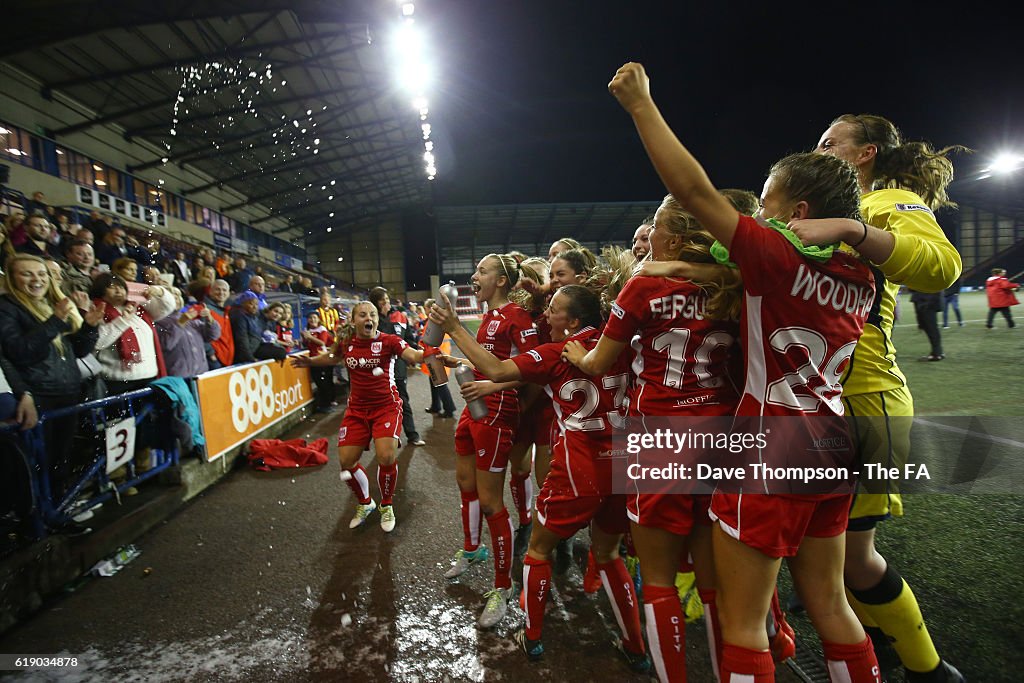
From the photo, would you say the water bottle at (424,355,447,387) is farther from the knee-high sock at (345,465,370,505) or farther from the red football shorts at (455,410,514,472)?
the knee-high sock at (345,465,370,505)

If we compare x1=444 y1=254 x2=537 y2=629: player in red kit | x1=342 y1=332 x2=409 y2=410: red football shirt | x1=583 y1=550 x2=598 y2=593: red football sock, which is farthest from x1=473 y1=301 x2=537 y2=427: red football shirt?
x1=342 y1=332 x2=409 y2=410: red football shirt

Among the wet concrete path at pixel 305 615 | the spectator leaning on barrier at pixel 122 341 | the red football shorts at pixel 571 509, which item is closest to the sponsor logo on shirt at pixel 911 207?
the red football shorts at pixel 571 509

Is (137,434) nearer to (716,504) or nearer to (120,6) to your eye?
(716,504)

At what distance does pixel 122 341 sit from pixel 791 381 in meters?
5.43

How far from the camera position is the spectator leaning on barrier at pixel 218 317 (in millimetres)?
6007

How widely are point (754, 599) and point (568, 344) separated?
117 centimetres

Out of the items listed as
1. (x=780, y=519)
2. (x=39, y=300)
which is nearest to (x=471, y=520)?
(x=780, y=519)

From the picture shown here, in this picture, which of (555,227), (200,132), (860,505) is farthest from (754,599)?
(555,227)

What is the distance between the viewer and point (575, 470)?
2104 mm

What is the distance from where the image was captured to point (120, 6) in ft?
36.3

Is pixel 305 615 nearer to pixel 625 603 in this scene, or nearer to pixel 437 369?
pixel 437 369

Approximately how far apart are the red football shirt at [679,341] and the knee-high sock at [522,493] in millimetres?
1761

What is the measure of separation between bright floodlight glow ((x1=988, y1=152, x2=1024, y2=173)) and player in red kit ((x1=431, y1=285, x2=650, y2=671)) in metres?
36.6

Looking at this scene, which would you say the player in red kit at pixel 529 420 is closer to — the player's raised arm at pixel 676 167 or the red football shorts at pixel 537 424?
the red football shorts at pixel 537 424
